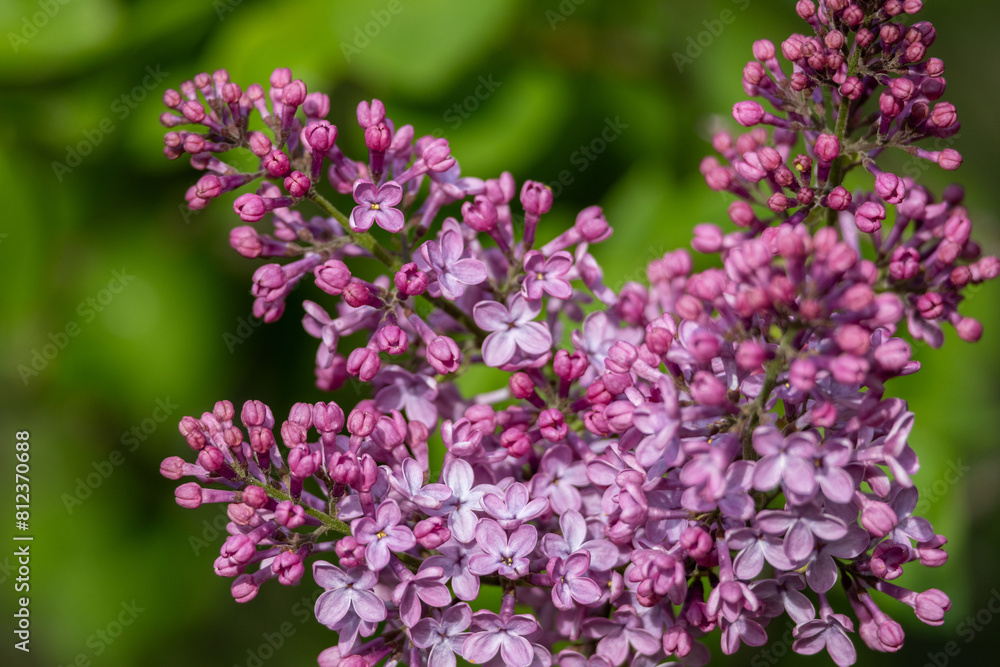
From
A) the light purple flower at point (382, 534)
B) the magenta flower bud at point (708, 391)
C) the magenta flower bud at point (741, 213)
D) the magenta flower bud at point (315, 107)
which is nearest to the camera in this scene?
the magenta flower bud at point (708, 391)

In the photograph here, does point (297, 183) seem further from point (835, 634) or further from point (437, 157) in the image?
point (835, 634)

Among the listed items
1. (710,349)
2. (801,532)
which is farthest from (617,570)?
(710,349)

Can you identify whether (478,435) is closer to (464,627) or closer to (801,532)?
(464,627)

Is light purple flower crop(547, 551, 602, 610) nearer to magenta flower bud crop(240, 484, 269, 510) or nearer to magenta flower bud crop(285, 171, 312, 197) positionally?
magenta flower bud crop(240, 484, 269, 510)

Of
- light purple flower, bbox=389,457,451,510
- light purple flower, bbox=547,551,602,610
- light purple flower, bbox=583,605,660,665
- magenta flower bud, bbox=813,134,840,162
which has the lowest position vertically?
light purple flower, bbox=583,605,660,665

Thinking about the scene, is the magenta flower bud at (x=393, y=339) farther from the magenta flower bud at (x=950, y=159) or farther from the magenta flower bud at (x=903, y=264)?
the magenta flower bud at (x=950, y=159)

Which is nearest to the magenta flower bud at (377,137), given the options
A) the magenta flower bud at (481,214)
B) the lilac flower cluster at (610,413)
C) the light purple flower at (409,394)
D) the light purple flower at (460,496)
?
the lilac flower cluster at (610,413)

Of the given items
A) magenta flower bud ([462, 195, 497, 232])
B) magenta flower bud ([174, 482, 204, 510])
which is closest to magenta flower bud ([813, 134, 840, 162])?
magenta flower bud ([462, 195, 497, 232])
